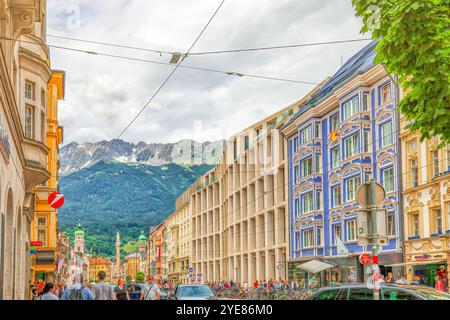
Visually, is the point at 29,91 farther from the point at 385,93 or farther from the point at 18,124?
the point at 385,93

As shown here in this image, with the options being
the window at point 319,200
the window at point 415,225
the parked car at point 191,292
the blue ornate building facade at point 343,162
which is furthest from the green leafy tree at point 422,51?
the window at point 319,200

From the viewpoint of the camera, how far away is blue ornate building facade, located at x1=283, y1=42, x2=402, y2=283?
4091 centimetres

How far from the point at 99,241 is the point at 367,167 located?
20.5 m

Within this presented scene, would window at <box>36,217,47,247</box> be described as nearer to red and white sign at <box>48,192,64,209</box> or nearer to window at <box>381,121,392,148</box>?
red and white sign at <box>48,192,64,209</box>

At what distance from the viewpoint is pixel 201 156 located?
966 inches

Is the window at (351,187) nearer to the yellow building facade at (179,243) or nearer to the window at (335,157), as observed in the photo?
the window at (335,157)

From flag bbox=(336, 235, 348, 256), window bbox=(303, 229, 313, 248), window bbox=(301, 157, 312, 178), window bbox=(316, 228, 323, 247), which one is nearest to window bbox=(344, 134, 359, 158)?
flag bbox=(336, 235, 348, 256)

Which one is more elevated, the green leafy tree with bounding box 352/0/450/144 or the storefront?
the green leafy tree with bounding box 352/0/450/144

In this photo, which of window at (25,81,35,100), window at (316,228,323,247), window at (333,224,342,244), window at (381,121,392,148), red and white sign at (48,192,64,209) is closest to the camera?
red and white sign at (48,192,64,209)

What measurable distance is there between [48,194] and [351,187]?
58.9 ft

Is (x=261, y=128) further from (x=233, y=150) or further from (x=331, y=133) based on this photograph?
(x=331, y=133)

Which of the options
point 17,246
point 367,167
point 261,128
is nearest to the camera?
point 17,246

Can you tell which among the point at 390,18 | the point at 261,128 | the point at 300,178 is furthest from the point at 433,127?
the point at 261,128

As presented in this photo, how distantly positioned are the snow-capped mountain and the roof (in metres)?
20.4
